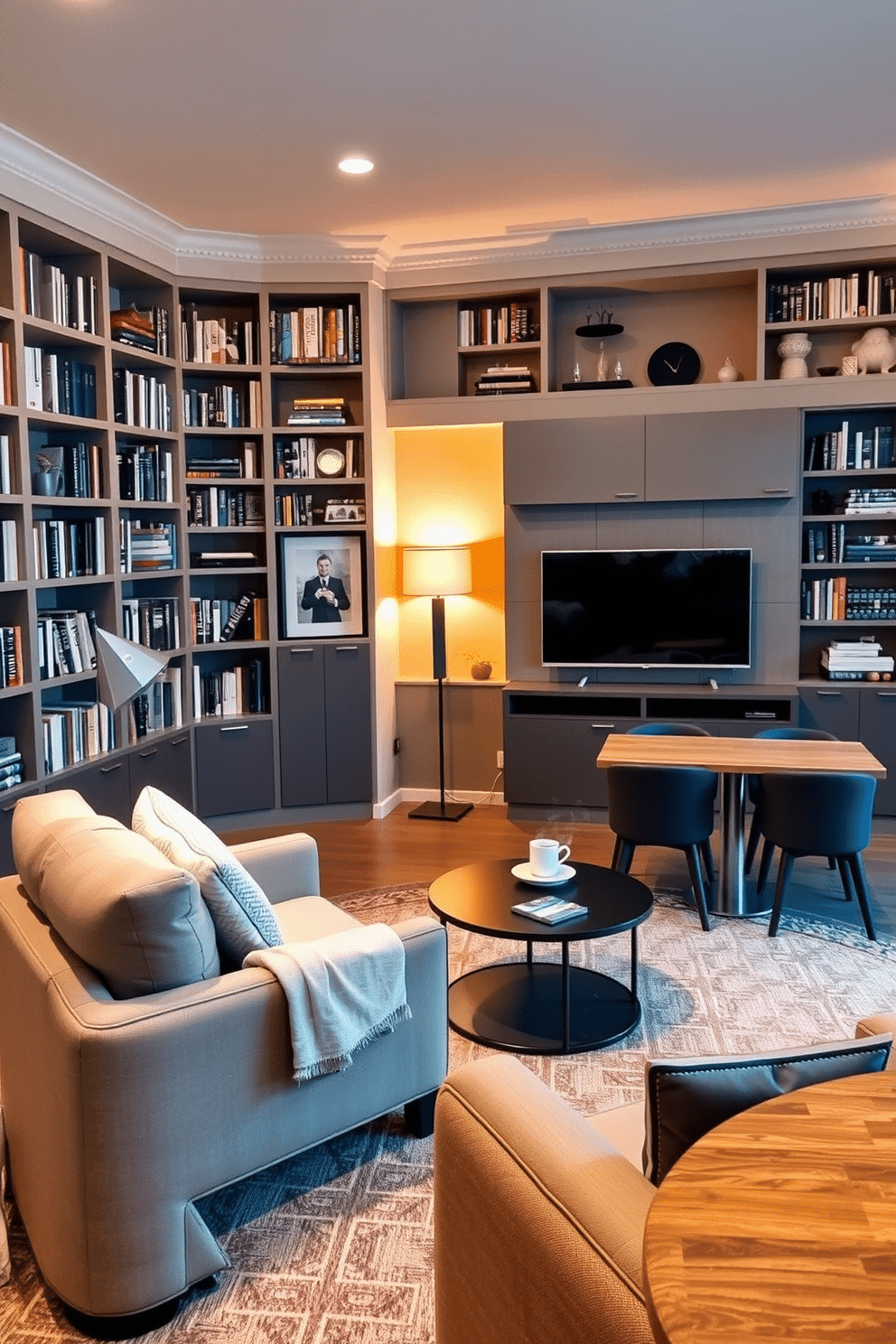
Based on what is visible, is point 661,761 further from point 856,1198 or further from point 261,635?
point 856,1198

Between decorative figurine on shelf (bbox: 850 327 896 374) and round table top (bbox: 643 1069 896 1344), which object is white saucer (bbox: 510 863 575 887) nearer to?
round table top (bbox: 643 1069 896 1344)

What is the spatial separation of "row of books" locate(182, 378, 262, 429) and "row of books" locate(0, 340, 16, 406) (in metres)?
1.51

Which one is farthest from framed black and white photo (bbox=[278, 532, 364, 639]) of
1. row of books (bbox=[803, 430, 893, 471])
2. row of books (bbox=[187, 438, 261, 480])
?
row of books (bbox=[803, 430, 893, 471])

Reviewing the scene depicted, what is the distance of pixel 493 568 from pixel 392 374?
1233mm

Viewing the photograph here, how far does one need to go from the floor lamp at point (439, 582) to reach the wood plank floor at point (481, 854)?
24 cm

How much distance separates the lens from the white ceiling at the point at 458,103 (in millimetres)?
3373

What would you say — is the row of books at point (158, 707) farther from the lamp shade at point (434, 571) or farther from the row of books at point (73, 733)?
the lamp shade at point (434, 571)

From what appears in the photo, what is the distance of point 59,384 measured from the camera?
4.69 m

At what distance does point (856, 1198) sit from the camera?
1.07 metres

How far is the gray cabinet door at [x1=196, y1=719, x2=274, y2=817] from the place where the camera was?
5.83 meters

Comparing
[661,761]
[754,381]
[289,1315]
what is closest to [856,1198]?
[289,1315]

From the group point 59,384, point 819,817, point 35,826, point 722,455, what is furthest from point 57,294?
point 819,817

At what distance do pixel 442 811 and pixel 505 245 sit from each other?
3040mm

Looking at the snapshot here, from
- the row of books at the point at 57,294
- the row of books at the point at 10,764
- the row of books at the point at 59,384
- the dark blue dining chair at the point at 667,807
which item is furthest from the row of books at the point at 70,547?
the dark blue dining chair at the point at 667,807
